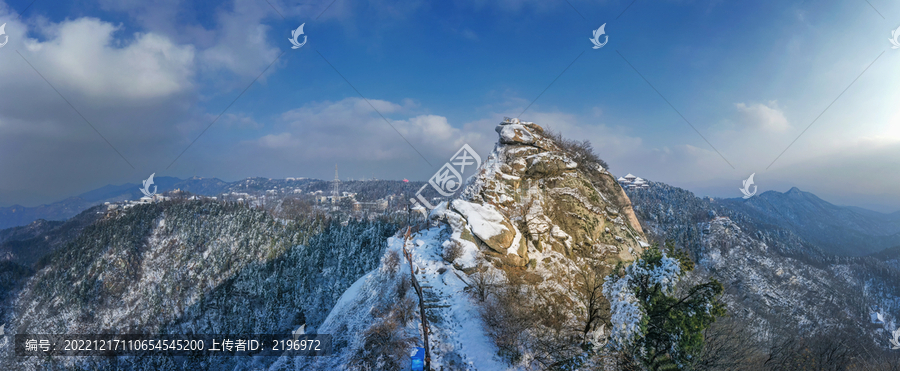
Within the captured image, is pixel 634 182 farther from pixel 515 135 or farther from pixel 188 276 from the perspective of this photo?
pixel 188 276

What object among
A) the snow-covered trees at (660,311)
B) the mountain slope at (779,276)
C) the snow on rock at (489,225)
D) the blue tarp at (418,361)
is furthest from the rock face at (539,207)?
the mountain slope at (779,276)

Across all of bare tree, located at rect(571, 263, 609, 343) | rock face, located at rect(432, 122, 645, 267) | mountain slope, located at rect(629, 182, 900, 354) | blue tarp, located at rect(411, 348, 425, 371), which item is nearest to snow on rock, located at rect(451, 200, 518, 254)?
rock face, located at rect(432, 122, 645, 267)

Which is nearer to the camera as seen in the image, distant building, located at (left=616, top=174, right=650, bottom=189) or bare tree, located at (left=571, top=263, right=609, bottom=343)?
bare tree, located at (left=571, top=263, right=609, bottom=343)

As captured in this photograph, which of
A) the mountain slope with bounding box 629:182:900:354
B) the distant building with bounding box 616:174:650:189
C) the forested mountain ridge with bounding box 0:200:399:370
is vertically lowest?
the mountain slope with bounding box 629:182:900:354

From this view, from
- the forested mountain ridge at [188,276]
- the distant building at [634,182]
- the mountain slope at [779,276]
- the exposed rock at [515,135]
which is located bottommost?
the mountain slope at [779,276]

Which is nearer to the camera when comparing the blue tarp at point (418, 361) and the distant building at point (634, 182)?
the blue tarp at point (418, 361)

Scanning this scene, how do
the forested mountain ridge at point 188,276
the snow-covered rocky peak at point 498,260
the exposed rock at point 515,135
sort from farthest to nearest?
the forested mountain ridge at point 188,276, the exposed rock at point 515,135, the snow-covered rocky peak at point 498,260

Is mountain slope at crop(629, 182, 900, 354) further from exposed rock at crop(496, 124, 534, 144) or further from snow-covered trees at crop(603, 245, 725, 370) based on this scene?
snow-covered trees at crop(603, 245, 725, 370)

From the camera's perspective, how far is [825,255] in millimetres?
121125

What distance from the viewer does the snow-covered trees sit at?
26.4ft

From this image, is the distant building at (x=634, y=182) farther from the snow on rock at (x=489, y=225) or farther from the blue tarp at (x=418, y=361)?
the blue tarp at (x=418, y=361)

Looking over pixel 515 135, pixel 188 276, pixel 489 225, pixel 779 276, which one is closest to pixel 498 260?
pixel 489 225

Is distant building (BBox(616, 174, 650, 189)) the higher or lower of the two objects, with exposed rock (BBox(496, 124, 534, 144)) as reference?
higher

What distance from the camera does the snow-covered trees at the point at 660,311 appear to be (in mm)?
8047
